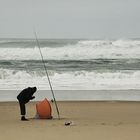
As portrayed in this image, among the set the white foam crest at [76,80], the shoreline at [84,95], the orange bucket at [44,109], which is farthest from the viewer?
the white foam crest at [76,80]

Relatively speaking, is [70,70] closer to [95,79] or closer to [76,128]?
[95,79]

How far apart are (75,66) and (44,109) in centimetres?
1954

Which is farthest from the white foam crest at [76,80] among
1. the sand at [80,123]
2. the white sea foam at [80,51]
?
the white sea foam at [80,51]

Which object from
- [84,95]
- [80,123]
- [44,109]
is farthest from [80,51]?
[80,123]

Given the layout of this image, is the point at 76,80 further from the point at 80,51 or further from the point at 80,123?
the point at 80,51

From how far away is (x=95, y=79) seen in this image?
23.2 metres

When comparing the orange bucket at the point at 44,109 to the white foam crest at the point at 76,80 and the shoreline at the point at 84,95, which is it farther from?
the white foam crest at the point at 76,80

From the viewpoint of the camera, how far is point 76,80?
2231 centimetres

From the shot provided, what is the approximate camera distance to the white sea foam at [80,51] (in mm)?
36844

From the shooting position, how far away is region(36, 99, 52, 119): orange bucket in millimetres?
10469

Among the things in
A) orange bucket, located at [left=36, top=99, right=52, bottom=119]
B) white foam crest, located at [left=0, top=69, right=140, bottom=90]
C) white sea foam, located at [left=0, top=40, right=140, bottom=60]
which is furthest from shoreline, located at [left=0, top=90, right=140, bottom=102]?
white sea foam, located at [left=0, top=40, right=140, bottom=60]

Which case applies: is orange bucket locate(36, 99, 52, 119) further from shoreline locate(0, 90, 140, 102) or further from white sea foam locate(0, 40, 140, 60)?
white sea foam locate(0, 40, 140, 60)

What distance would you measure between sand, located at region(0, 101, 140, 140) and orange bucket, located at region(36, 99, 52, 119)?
269mm

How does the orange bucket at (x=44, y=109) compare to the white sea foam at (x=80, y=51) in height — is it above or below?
above
